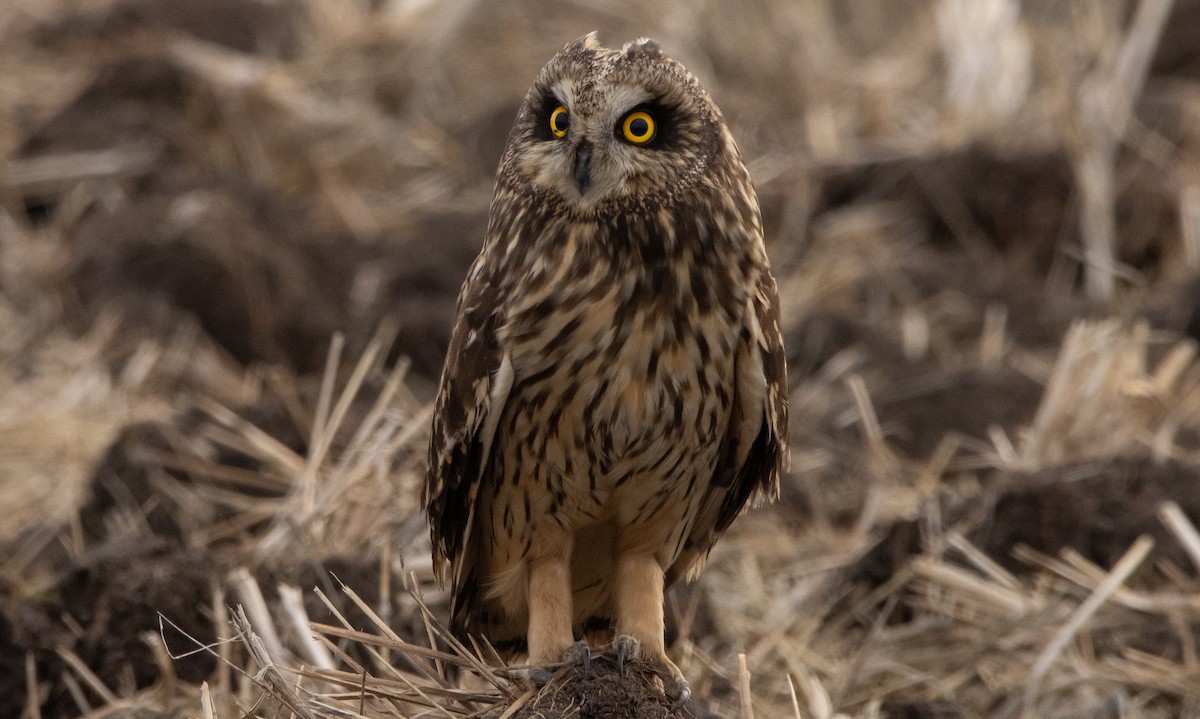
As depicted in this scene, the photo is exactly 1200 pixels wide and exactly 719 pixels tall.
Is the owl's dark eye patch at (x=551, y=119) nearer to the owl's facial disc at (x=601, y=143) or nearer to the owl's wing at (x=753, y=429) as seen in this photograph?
the owl's facial disc at (x=601, y=143)

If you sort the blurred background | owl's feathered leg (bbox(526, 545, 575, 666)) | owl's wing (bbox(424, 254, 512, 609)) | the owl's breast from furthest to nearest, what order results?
the blurred background, owl's feathered leg (bbox(526, 545, 575, 666)), owl's wing (bbox(424, 254, 512, 609)), the owl's breast

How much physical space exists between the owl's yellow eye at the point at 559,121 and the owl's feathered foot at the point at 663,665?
122 cm

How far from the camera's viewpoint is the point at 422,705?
422cm

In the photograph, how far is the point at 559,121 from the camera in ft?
13.7

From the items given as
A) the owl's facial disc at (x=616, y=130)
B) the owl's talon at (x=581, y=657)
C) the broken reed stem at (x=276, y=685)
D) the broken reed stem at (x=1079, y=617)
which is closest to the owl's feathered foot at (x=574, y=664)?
the owl's talon at (x=581, y=657)

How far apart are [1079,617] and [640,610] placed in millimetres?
1576

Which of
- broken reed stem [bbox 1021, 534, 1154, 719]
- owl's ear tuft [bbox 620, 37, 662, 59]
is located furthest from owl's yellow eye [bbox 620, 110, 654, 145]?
broken reed stem [bbox 1021, 534, 1154, 719]

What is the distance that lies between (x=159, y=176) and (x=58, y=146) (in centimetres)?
78

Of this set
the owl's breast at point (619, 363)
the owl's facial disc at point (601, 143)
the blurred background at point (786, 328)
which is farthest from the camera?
the blurred background at point (786, 328)

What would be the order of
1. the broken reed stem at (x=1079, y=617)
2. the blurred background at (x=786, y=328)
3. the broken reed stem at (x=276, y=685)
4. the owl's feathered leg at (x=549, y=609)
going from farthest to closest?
the blurred background at (x=786, y=328), the broken reed stem at (x=1079, y=617), the owl's feathered leg at (x=549, y=609), the broken reed stem at (x=276, y=685)

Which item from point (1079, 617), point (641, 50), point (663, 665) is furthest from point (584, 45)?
point (1079, 617)

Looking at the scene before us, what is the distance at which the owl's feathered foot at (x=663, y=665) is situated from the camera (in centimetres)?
421

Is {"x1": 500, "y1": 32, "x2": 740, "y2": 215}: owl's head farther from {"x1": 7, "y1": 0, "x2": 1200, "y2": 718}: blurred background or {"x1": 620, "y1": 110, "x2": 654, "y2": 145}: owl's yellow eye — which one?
{"x1": 7, "y1": 0, "x2": 1200, "y2": 718}: blurred background

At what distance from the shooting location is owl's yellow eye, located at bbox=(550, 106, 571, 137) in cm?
416
